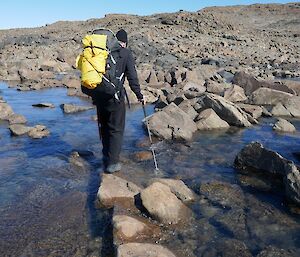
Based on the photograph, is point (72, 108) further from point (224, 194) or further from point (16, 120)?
point (224, 194)

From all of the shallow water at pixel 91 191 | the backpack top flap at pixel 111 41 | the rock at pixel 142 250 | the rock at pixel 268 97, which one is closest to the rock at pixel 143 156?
the shallow water at pixel 91 191

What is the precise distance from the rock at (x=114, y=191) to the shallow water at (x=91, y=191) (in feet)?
0.71

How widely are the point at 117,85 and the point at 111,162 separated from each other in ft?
4.59

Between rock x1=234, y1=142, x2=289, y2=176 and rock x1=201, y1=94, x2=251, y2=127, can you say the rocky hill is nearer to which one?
rock x1=201, y1=94, x2=251, y2=127

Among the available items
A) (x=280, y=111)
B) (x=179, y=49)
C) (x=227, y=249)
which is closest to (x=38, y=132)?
(x=227, y=249)

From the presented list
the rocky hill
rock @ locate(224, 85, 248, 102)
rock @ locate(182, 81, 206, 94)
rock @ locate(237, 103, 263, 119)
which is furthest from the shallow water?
the rocky hill

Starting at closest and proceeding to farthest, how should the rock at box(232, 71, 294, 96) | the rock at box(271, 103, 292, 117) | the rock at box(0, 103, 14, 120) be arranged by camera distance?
the rock at box(0, 103, 14, 120)
the rock at box(271, 103, 292, 117)
the rock at box(232, 71, 294, 96)

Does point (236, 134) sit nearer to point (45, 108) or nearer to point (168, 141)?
point (168, 141)

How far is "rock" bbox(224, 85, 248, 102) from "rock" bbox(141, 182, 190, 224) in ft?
32.5

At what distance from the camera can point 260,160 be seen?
24.4 ft

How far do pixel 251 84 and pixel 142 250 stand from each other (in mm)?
13688

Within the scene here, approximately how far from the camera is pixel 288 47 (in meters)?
41.1

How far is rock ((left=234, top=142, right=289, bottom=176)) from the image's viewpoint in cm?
715

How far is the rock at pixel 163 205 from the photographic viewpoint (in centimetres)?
552
